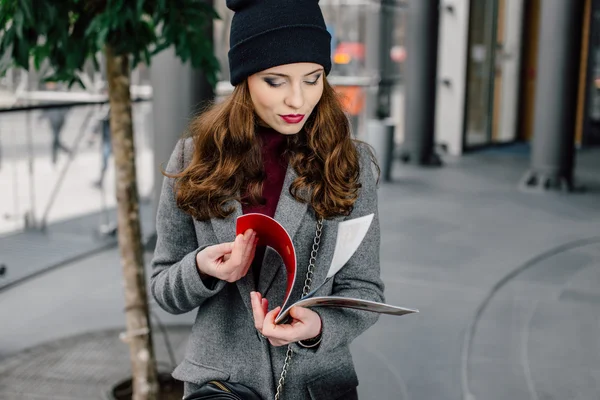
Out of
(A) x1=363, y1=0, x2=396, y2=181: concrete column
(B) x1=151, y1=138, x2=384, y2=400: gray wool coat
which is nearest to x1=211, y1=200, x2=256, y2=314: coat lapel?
(B) x1=151, y1=138, x2=384, y2=400: gray wool coat

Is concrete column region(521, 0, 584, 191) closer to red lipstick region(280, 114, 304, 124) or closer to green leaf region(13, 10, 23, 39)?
green leaf region(13, 10, 23, 39)

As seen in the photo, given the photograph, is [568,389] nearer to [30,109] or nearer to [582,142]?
[30,109]

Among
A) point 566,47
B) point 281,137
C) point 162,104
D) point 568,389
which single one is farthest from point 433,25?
point 281,137

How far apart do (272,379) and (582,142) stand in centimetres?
1300

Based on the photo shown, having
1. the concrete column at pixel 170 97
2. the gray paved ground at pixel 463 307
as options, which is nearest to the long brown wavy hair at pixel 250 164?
the gray paved ground at pixel 463 307

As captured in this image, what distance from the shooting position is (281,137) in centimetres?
176

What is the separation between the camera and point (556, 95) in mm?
9414

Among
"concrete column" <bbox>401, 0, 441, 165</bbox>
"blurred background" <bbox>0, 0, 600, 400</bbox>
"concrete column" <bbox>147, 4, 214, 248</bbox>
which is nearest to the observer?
"blurred background" <bbox>0, 0, 600, 400</bbox>

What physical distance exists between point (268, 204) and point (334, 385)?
0.46m

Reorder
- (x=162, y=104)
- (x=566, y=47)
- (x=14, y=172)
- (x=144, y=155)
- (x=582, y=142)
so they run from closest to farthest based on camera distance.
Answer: (x=162, y=104) → (x=14, y=172) → (x=566, y=47) → (x=144, y=155) → (x=582, y=142)

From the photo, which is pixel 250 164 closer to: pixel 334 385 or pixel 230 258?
pixel 230 258

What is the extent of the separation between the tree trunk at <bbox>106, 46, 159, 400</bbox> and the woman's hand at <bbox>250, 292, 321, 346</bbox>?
68.6 inches

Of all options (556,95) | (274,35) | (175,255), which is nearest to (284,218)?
(175,255)

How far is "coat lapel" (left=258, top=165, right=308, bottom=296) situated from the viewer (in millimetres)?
1681
